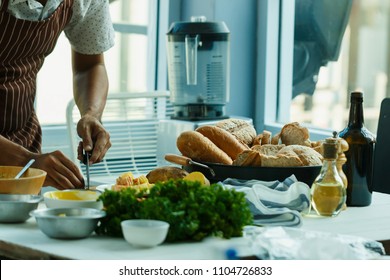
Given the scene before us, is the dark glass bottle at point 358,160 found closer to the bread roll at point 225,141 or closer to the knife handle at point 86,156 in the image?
the bread roll at point 225,141

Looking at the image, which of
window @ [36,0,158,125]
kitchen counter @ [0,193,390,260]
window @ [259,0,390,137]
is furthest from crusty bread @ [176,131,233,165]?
window @ [36,0,158,125]

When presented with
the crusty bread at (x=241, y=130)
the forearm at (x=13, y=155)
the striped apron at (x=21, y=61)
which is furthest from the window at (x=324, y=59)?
the forearm at (x=13, y=155)

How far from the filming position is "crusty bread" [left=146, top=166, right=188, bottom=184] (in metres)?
1.89

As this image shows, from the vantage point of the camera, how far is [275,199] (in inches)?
68.4

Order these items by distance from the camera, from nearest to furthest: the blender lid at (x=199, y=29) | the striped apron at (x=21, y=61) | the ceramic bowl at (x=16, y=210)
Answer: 1. the ceramic bowl at (x=16, y=210)
2. the striped apron at (x=21, y=61)
3. the blender lid at (x=199, y=29)

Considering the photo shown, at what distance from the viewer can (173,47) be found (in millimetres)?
3396

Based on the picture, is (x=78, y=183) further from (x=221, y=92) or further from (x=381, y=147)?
(x=221, y=92)

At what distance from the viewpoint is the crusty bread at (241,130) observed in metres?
A: 2.11

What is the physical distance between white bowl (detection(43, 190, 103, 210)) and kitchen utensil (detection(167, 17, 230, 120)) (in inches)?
65.7

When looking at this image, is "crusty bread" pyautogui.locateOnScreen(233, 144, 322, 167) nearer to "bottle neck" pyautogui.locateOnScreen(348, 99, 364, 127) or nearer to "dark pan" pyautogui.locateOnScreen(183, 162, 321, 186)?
"dark pan" pyautogui.locateOnScreen(183, 162, 321, 186)

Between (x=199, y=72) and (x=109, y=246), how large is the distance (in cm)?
205

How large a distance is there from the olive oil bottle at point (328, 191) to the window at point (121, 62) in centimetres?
206
